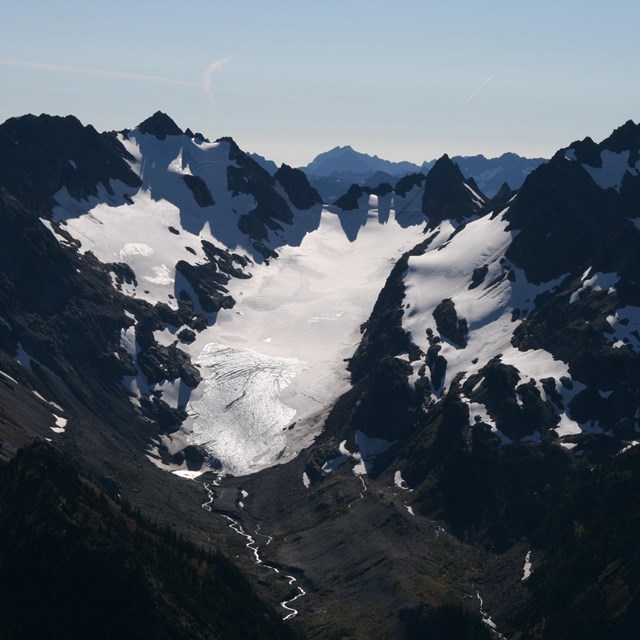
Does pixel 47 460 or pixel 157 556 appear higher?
pixel 47 460

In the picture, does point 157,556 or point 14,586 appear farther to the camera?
point 157,556

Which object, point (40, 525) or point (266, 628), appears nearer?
point (40, 525)

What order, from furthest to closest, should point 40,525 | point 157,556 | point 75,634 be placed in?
1. point 157,556
2. point 40,525
3. point 75,634

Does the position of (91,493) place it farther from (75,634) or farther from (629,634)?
(629,634)

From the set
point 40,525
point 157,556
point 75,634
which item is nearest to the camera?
point 75,634

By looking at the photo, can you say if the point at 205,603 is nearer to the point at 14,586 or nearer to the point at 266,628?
the point at 266,628

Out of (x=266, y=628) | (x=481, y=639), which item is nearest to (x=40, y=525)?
(x=266, y=628)

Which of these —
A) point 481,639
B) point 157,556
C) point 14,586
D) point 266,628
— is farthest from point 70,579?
point 481,639

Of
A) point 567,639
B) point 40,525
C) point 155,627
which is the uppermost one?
point 40,525

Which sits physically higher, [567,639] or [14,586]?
[14,586]
